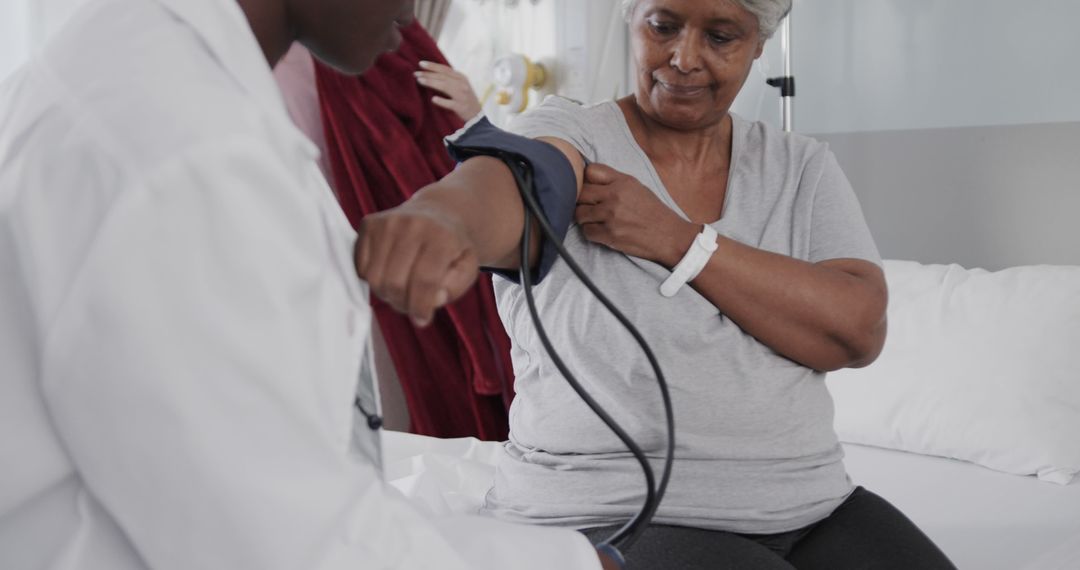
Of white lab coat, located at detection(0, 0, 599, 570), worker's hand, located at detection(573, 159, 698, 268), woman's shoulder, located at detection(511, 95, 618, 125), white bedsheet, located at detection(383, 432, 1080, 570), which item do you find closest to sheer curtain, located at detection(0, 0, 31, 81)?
white bedsheet, located at detection(383, 432, 1080, 570)

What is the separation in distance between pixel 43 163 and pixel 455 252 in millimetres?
268

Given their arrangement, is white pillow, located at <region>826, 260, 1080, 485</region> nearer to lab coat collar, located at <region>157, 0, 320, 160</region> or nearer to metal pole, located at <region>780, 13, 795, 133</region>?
metal pole, located at <region>780, 13, 795, 133</region>

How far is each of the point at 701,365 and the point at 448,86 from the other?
1558 mm

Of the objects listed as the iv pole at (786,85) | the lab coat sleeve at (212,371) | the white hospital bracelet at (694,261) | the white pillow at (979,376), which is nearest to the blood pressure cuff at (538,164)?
the white hospital bracelet at (694,261)

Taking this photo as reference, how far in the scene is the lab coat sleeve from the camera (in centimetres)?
56

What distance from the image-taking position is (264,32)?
0.78 metres

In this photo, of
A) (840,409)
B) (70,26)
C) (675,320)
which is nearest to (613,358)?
(675,320)

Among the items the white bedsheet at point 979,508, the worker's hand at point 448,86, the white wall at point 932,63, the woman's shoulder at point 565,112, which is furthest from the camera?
the worker's hand at point 448,86

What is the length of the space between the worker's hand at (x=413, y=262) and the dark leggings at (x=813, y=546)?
0.40 meters

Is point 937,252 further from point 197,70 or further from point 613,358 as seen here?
point 197,70

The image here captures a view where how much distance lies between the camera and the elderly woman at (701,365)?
1.05 metres

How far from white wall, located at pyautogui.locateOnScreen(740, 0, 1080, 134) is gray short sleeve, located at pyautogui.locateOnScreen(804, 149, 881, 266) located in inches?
40.3

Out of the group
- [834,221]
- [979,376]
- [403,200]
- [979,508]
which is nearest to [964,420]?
[979,376]

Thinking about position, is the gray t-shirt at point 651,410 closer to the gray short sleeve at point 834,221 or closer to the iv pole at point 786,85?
the gray short sleeve at point 834,221
